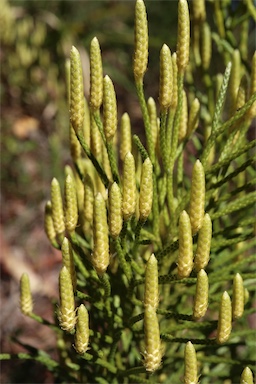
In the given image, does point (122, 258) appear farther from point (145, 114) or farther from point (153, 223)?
point (145, 114)

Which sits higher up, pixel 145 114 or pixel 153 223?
pixel 145 114

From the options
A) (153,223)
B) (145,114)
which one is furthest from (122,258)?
(145,114)

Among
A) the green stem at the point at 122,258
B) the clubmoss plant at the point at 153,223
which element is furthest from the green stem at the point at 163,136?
the green stem at the point at 122,258

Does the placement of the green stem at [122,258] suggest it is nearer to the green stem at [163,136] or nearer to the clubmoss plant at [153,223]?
the clubmoss plant at [153,223]

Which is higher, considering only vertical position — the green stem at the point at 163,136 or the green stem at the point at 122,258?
the green stem at the point at 163,136

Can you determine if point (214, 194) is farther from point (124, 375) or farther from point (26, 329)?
point (26, 329)

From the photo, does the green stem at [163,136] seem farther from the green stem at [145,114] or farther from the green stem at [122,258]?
the green stem at [122,258]

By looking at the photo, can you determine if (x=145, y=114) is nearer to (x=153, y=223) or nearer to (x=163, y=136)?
(x=163, y=136)

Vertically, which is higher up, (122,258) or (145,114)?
(145,114)

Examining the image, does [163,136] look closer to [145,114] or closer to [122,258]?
[145,114]
